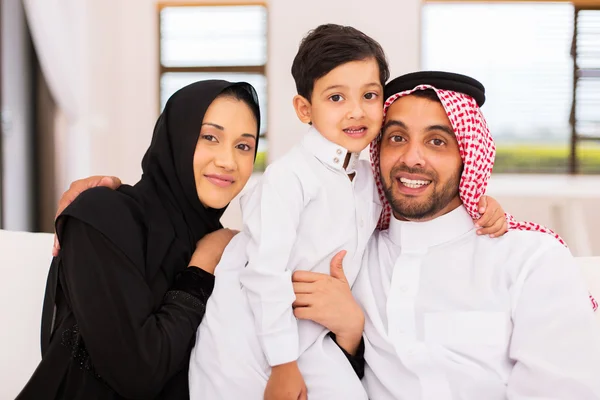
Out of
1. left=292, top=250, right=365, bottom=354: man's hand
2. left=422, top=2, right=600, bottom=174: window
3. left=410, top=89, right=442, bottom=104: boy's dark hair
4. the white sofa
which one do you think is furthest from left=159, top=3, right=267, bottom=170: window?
left=292, top=250, right=365, bottom=354: man's hand

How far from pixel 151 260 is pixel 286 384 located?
46cm

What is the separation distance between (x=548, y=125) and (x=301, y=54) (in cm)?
530

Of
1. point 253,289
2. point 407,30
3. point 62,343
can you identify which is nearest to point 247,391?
point 253,289

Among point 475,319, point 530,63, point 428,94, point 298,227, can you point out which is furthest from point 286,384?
point 530,63

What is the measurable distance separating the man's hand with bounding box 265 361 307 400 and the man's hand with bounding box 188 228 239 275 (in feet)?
1.08

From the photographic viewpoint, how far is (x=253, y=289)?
1.55 meters

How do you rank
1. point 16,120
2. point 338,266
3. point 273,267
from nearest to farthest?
point 273,267, point 338,266, point 16,120

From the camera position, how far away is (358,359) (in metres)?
1.69

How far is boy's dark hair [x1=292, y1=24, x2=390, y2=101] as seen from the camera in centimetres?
171

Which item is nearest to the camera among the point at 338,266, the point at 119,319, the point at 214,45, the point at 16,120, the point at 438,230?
the point at 119,319

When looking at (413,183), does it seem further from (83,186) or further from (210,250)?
(83,186)

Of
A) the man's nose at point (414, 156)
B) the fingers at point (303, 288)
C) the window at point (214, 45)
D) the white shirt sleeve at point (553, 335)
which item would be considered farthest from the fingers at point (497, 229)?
the window at point (214, 45)

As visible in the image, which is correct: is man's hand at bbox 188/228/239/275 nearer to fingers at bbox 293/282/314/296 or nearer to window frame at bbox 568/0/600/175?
fingers at bbox 293/282/314/296

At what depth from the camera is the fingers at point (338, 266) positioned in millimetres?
1647
